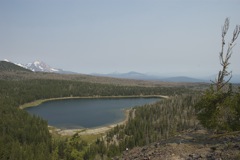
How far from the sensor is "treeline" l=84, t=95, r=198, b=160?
9519cm

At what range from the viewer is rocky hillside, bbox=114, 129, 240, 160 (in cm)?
2026

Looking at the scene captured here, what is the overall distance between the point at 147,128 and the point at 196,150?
340 ft

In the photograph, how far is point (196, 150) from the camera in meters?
22.3

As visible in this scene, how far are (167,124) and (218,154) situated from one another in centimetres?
11270

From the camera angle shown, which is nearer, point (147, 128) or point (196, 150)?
point (196, 150)

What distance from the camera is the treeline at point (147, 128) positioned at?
95.2m

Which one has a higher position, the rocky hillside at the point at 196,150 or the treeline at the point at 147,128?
the rocky hillside at the point at 196,150

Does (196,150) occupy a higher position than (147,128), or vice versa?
(196,150)

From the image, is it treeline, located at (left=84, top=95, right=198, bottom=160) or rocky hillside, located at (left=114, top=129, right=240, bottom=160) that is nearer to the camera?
rocky hillside, located at (left=114, top=129, right=240, bottom=160)

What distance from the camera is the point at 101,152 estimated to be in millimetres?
94312

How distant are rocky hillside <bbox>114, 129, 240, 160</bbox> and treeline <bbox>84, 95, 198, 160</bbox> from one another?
160ft

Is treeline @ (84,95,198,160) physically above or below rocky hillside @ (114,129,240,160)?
below

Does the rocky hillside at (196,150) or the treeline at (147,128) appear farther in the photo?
the treeline at (147,128)

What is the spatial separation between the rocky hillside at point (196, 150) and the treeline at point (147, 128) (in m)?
48.7
